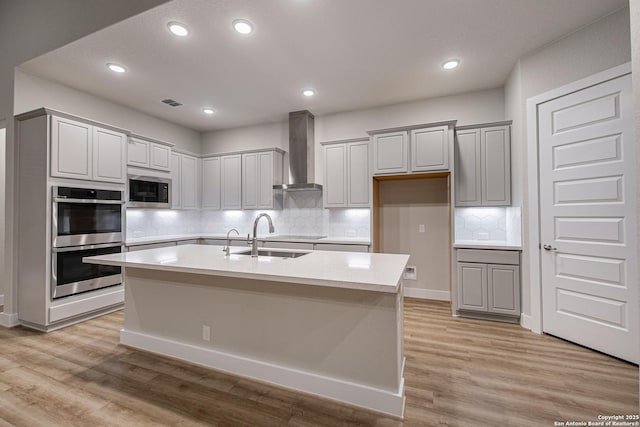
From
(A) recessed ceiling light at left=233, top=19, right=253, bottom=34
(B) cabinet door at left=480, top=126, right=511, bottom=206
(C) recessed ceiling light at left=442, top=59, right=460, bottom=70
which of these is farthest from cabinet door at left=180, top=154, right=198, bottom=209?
(B) cabinet door at left=480, top=126, right=511, bottom=206

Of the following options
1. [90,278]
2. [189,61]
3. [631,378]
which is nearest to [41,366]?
[90,278]

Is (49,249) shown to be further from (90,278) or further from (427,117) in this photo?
(427,117)

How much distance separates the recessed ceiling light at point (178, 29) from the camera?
2625 mm

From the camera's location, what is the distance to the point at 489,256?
11.2 ft

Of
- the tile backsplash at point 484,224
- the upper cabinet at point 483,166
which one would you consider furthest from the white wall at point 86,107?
the tile backsplash at point 484,224

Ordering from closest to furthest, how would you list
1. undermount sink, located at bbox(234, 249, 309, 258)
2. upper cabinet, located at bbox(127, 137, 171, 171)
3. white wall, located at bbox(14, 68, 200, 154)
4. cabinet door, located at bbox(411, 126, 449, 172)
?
undermount sink, located at bbox(234, 249, 309, 258) → white wall, located at bbox(14, 68, 200, 154) → cabinet door, located at bbox(411, 126, 449, 172) → upper cabinet, located at bbox(127, 137, 171, 171)

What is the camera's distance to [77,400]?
2008 millimetres

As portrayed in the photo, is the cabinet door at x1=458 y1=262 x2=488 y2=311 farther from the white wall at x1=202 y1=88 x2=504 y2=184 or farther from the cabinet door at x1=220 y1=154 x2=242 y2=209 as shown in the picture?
the cabinet door at x1=220 y1=154 x2=242 y2=209

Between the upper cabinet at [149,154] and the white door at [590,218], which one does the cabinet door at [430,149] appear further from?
the upper cabinet at [149,154]

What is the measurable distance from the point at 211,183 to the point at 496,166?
4.73m

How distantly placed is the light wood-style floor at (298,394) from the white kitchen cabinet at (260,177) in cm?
283

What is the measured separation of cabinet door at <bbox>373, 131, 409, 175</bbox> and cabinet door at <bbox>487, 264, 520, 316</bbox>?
5.48ft

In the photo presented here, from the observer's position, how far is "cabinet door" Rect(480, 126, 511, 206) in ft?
11.9

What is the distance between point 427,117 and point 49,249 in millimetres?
5081
